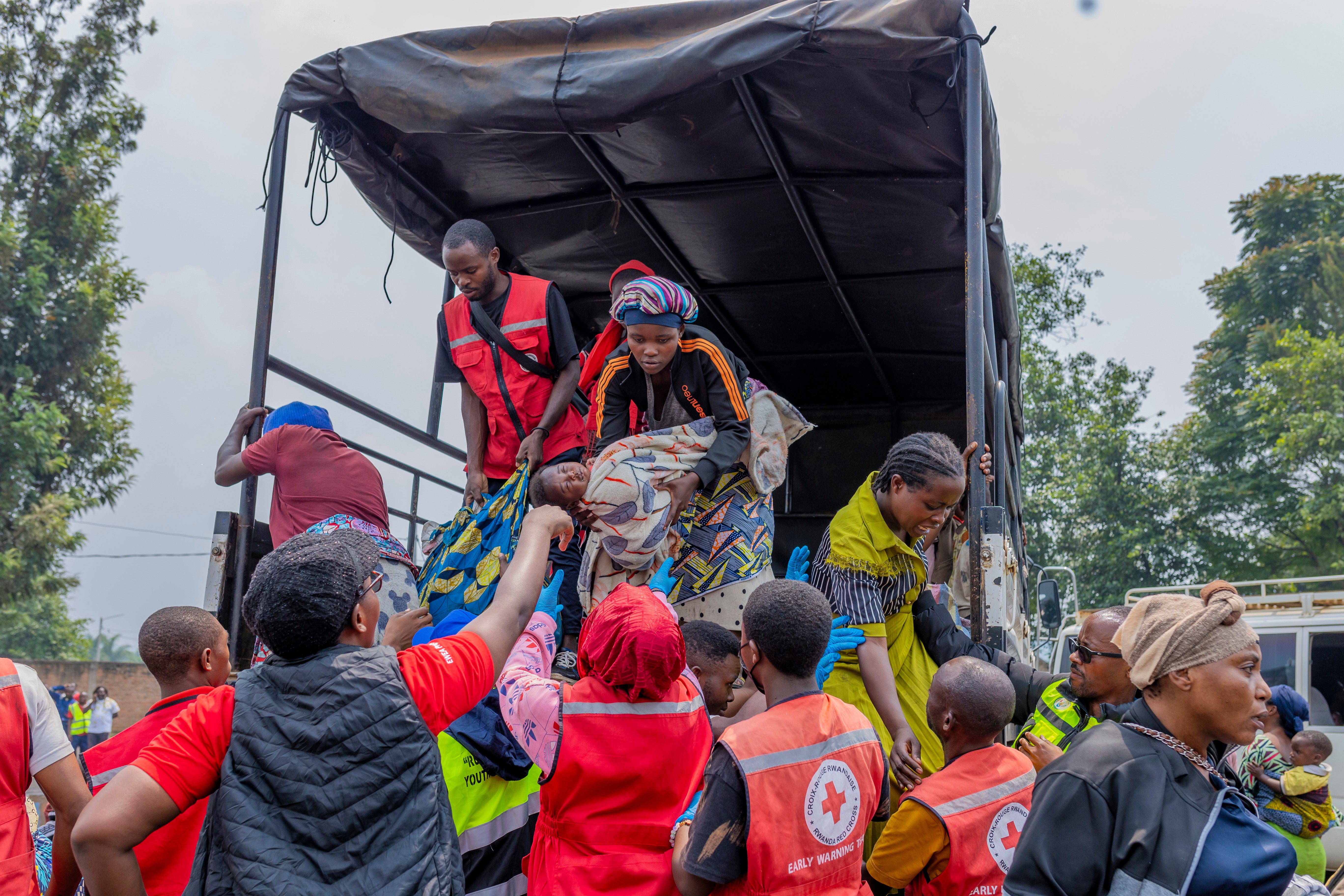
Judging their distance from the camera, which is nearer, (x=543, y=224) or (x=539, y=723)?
(x=539, y=723)

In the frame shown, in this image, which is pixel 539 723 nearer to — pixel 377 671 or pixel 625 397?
pixel 377 671

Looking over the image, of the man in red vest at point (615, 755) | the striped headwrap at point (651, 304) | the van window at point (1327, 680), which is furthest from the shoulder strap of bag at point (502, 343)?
the van window at point (1327, 680)

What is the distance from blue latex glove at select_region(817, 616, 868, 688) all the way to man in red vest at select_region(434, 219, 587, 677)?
5.24 feet

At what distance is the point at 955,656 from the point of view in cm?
316

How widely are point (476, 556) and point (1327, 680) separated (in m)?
7.90

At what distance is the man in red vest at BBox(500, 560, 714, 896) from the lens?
2264 millimetres

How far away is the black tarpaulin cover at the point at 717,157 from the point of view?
356 cm

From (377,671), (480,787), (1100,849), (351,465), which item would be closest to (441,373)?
(351,465)

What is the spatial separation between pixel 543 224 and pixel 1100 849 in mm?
4521

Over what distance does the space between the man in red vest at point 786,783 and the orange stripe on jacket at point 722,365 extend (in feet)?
4.80

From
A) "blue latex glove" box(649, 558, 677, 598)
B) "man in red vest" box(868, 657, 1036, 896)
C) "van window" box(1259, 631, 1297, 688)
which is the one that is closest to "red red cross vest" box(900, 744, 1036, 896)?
"man in red vest" box(868, 657, 1036, 896)

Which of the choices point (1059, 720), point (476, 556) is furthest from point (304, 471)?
point (1059, 720)

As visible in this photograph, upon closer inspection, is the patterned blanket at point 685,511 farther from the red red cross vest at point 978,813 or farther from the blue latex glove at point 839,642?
the red red cross vest at point 978,813

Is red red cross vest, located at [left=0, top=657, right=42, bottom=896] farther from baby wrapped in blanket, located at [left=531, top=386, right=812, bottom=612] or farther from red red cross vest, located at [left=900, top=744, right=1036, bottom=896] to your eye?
red red cross vest, located at [left=900, top=744, right=1036, bottom=896]
